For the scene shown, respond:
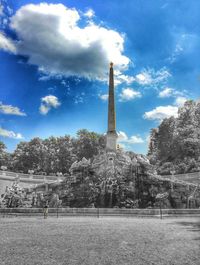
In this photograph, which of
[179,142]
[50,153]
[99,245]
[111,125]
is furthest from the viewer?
[50,153]

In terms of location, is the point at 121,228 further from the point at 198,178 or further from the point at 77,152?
the point at 77,152

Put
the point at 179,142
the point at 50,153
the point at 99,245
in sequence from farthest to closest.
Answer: the point at 50,153, the point at 179,142, the point at 99,245

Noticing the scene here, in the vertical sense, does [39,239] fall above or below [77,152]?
below

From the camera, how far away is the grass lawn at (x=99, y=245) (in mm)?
10461

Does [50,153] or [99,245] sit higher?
[50,153]

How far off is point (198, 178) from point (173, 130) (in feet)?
75.9

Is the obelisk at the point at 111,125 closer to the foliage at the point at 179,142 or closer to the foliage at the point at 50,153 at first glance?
the foliage at the point at 179,142

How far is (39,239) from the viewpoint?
44.6 feet

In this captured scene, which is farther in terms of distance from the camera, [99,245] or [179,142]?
[179,142]

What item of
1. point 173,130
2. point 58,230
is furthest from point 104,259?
point 173,130

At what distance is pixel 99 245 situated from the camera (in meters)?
12.4

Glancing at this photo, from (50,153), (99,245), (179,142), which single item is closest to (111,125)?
(179,142)

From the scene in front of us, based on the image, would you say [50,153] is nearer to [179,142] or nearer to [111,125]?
[111,125]

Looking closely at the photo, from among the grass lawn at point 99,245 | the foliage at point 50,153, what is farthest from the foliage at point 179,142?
the grass lawn at point 99,245
